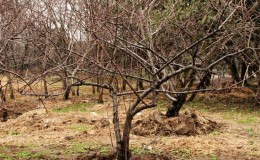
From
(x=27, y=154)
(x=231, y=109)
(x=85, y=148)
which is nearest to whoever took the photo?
(x=27, y=154)

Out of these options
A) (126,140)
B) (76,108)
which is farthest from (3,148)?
(76,108)

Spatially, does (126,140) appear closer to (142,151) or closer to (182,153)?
(142,151)

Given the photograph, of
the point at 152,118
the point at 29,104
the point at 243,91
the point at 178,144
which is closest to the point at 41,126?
the point at 152,118

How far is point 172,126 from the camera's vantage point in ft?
31.3

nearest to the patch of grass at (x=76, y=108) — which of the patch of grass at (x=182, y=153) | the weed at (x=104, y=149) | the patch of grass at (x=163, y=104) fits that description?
the patch of grass at (x=163, y=104)

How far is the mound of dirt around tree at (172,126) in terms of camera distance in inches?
368

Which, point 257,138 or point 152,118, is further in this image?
point 152,118

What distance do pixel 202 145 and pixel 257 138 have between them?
5.78 feet

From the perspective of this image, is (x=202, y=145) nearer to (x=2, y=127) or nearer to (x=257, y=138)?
(x=257, y=138)

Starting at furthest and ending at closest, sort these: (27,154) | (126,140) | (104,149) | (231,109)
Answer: (231,109)
(104,149)
(27,154)
(126,140)

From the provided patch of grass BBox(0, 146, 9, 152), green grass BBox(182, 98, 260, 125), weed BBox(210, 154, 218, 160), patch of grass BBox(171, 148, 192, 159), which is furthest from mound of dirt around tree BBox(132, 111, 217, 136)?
patch of grass BBox(0, 146, 9, 152)

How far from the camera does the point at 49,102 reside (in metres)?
18.7

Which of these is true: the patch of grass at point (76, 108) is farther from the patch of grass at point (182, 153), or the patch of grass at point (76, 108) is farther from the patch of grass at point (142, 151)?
the patch of grass at point (182, 153)

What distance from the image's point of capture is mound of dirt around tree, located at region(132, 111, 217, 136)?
30.7 ft
